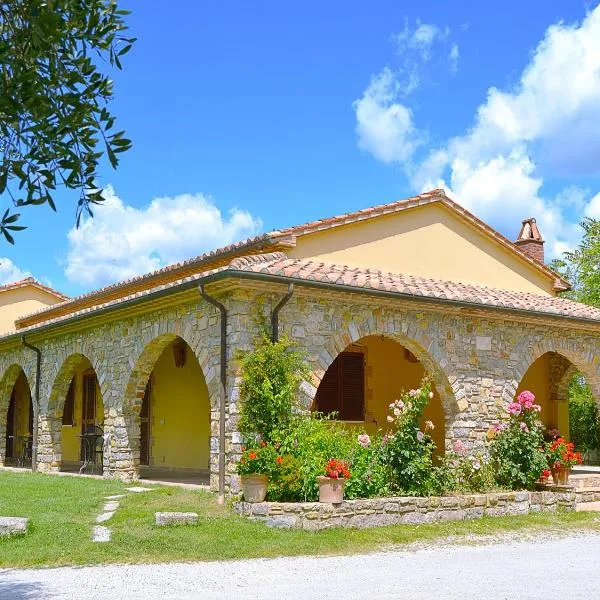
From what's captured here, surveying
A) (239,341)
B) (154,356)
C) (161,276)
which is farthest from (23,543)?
(161,276)

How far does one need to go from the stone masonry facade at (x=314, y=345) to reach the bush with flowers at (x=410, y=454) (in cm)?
128

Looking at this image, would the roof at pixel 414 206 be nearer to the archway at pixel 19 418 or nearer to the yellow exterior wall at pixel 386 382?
the yellow exterior wall at pixel 386 382

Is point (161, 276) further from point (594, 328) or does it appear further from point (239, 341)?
point (594, 328)

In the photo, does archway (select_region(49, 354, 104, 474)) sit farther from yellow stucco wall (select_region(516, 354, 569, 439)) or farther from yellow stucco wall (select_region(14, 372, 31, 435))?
yellow stucco wall (select_region(516, 354, 569, 439))

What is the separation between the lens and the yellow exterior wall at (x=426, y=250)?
A: 13.7 metres

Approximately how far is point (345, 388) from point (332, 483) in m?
5.32

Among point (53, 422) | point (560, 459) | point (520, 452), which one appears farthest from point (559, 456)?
point (53, 422)

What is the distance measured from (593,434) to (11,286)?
17168mm

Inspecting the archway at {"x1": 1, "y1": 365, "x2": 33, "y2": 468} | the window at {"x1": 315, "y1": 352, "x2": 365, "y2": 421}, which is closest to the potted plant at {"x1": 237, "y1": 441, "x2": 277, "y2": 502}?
the window at {"x1": 315, "y1": 352, "x2": 365, "y2": 421}

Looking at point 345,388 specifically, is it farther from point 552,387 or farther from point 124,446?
point 552,387

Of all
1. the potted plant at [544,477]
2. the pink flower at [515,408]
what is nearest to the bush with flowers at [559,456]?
the potted plant at [544,477]

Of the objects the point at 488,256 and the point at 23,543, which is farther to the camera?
the point at 488,256

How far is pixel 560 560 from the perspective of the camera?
816cm

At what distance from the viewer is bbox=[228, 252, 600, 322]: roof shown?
11.0 metres
